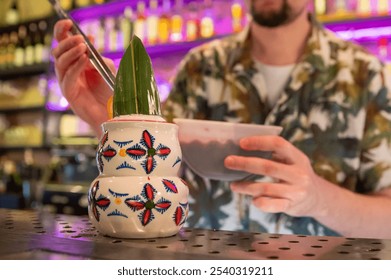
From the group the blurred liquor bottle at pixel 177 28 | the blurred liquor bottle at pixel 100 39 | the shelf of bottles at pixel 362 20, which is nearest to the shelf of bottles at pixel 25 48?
the blurred liquor bottle at pixel 100 39

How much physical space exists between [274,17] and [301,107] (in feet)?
0.96

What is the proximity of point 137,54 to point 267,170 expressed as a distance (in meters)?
0.42

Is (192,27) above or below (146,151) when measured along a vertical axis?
above

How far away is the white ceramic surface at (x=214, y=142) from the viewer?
3.01 feet

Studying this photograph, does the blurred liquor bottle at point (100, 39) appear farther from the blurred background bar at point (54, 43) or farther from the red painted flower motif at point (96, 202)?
the red painted flower motif at point (96, 202)

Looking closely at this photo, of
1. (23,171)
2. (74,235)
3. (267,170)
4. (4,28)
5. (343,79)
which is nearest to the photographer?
(74,235)

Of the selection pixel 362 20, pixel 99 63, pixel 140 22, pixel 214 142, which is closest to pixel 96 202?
pixel 99 63

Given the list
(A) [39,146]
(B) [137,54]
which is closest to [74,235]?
(B) [137,54]

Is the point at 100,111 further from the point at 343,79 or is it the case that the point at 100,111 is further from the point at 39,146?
the point at 39,146

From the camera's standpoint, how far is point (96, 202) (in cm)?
58

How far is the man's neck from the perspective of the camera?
156 cm

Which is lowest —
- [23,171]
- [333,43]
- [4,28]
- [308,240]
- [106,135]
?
[23,171]

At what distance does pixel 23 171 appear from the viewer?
3.99 m

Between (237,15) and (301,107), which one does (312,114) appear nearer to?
(301,107)
